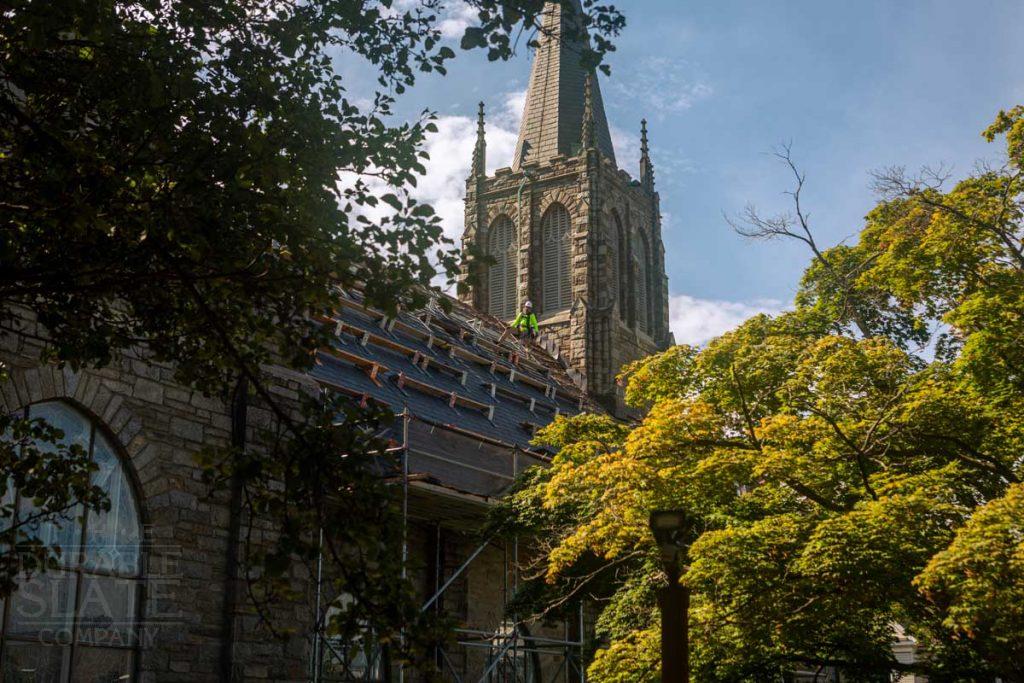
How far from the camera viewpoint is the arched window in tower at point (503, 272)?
143 ft

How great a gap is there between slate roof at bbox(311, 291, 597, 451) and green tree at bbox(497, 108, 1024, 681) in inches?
181

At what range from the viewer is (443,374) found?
27062 millimetres

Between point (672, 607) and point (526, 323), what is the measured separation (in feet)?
105

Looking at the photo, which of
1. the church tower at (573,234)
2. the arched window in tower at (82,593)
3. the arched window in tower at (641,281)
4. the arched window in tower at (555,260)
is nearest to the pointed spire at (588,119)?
the church tower at (573,234)

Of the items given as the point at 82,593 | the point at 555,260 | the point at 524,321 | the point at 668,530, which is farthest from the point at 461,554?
the point at 555,260

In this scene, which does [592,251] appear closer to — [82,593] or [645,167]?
[645,167]

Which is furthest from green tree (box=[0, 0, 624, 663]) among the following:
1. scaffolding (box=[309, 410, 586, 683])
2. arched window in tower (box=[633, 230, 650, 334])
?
arched window in tower (box=[633, 230, 650, 334])

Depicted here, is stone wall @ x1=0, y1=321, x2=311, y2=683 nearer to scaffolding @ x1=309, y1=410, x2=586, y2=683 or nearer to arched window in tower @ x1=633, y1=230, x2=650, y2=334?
scaffolding @ x1=309, y1=410, x2=586, y2=683

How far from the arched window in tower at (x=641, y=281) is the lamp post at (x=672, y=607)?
34.7m

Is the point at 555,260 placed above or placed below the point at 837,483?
above

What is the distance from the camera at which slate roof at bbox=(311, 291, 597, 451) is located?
22.0 m

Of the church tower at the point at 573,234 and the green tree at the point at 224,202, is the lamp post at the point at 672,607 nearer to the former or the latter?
the green tree at the point at 224,202

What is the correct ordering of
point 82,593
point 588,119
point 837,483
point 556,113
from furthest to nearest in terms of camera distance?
point 556,113
point 588,119
point 837,483
point 82,593

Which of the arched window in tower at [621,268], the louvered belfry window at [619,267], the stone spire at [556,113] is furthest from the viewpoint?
the stone spire at [556,113]
